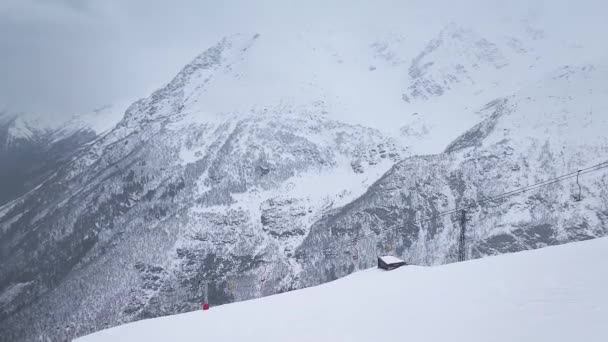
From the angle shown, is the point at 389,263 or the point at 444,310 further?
the point at 389,263

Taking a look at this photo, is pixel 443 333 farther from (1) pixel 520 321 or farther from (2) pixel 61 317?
(2) pixel 61 317

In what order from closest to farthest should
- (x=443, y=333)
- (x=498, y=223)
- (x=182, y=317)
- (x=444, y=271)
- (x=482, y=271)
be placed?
(x=443, y=333) < (x=482, y=271) < (x=444, y=271) < (x=182, y=317) < (x=498, y=223)

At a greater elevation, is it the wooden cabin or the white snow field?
the white snow field

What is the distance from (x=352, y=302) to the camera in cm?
1625

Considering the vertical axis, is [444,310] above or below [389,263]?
above

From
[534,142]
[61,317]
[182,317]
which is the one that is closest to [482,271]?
[182,317]

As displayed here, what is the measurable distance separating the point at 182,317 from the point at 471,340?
566 inches

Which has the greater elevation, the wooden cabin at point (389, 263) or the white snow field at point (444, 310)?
the white snow field at point (444, 310)

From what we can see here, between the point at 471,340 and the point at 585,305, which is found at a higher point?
the point at 585,305

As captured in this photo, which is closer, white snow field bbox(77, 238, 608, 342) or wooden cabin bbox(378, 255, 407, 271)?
white snow field bbox(77, 238, 608, 342)

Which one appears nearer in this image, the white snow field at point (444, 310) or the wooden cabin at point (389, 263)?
the white snow field at point (444, 310)

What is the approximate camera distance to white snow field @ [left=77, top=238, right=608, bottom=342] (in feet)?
34.4

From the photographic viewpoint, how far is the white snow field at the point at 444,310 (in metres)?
10.5

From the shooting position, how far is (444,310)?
1284 cm
